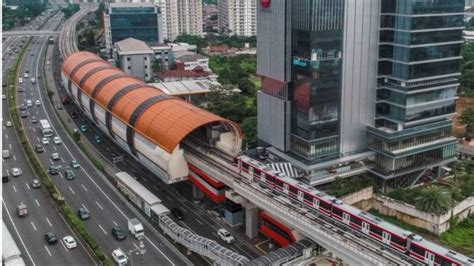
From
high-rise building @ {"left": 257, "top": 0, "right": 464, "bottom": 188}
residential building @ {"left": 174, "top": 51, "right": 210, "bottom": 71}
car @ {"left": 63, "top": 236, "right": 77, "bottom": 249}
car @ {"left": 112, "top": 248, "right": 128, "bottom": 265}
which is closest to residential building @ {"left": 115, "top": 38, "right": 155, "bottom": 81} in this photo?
residential building @ {"left": 174, "top": 51, "right": 210, "bottom": 71}

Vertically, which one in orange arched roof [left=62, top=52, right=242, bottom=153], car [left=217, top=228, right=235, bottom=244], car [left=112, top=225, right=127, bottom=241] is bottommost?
car [left=217, top=228, right=235, bottom=244]

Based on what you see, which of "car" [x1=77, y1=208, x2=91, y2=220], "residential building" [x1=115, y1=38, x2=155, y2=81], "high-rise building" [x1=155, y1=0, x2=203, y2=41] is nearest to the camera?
"car" [x1=77, y1=208, x2=91, y2=220]

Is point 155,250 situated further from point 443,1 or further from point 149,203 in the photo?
point 443,1

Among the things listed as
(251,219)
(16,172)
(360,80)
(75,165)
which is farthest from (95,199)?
(360,80)

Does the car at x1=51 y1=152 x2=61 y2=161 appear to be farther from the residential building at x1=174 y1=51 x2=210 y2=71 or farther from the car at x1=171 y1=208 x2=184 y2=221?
the residential building at x1=174 y1=51 x2=210 y2=71

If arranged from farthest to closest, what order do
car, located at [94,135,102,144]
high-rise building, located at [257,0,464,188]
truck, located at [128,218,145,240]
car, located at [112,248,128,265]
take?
A: car, located at [94,135,102,144] < high-rise building, located at [257,0,464,188] < truck, located at [128,218,145,240] < car, located at [112,248,128,265]
